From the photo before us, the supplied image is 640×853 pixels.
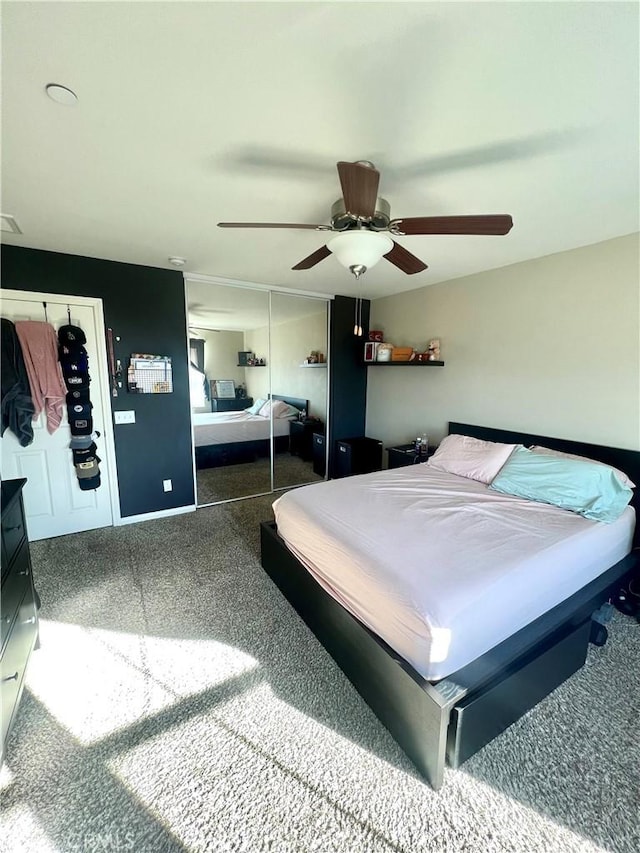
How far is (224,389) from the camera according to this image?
12.9ft

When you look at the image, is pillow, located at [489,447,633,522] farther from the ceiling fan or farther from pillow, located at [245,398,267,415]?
pillow, located at [245,398,267,415]

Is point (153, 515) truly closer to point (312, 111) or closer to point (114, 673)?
point (114, 673)

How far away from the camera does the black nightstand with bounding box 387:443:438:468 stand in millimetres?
3753

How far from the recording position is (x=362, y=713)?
157 cm

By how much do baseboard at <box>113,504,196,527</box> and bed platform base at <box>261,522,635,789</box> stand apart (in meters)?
2.27

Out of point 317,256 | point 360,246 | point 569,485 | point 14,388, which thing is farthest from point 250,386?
point 569,485

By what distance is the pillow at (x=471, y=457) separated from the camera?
2.80 m

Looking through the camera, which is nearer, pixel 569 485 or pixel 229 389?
pixel 569 485

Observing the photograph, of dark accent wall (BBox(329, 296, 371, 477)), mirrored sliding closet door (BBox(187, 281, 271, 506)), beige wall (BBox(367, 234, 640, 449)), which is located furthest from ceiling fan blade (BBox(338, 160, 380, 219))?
dark accent wall (BBox(329, 296, 371, 477))

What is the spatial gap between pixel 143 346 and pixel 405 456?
3.00 meters

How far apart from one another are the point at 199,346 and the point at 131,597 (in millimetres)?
2455

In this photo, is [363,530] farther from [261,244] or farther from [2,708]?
[261,244]

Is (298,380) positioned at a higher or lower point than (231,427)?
higher

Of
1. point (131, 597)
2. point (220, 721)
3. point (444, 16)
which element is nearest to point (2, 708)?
point (220, 721)
